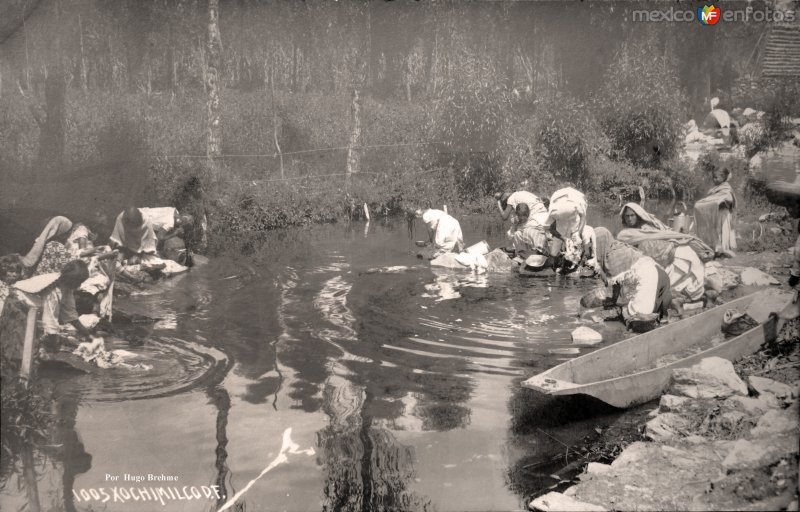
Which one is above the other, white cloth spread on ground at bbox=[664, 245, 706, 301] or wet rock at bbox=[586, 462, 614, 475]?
white cloth spread on ground at bbox=[664, 245, 706, 301]

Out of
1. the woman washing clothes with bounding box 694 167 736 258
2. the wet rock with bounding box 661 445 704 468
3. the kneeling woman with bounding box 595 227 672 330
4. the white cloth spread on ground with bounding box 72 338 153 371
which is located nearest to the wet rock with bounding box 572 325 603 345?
the kneeling woman with bounding box 595 227 672 330

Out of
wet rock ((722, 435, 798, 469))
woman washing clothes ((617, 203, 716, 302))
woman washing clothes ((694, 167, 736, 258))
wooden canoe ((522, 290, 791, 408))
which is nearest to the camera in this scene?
wet rock ((722, 435, 798, 469))

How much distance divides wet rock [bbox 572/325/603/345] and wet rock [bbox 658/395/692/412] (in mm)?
1738

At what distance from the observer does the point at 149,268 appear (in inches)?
388

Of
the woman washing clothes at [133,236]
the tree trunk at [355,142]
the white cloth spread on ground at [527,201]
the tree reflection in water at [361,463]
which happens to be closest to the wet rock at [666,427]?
the tree reflection in water at [361,463]

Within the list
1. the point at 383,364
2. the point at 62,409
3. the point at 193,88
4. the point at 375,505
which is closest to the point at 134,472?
the point at 62,409

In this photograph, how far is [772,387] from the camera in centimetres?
554

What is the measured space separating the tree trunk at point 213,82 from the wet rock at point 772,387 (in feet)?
28.6

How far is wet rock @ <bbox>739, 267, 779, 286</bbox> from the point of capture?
858cm

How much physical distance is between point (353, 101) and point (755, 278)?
7692 millimetres

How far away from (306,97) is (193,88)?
2386 mm

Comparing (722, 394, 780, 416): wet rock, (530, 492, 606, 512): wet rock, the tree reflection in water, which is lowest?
the tree reflection in water

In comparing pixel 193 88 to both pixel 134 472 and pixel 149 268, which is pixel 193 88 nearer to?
pixel 149 268

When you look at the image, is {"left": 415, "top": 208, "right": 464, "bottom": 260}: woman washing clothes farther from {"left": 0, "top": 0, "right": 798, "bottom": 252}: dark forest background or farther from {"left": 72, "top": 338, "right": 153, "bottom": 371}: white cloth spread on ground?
{"left": 72, "top": 338, "right": 153, "bottom": 371}: white cloth spread on ground
